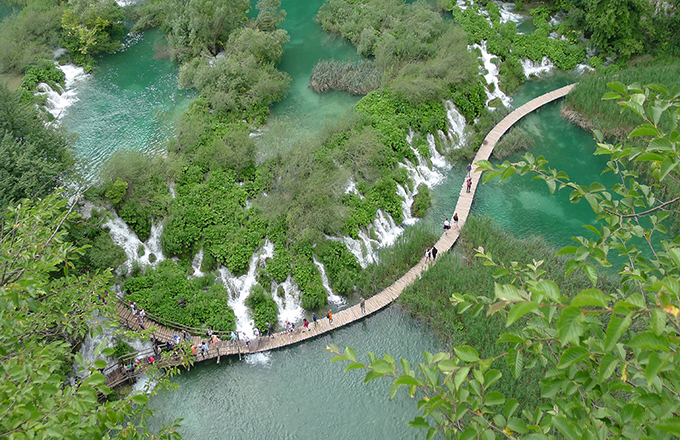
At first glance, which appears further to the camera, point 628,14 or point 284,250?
point 628,14

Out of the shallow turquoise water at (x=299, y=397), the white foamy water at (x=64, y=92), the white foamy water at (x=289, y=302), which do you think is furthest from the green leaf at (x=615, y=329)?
the white foamy water at (x=64, y=92)

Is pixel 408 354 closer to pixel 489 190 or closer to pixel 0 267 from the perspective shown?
pixel 489 190

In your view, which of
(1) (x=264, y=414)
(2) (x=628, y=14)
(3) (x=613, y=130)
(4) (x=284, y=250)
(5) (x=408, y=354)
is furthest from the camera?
(2) (x=628, y=14)

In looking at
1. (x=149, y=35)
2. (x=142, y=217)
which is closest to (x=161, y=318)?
(x=142, y=217)

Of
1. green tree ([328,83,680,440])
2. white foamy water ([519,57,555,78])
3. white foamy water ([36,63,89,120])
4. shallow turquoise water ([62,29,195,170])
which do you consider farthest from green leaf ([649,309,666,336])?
white foamy water ([519,57,555,78])

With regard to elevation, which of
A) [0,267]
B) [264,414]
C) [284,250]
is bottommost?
[264,414]

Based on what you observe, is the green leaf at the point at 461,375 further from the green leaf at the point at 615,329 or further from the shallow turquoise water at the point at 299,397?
the shallow turquoise water at the point at 299,397

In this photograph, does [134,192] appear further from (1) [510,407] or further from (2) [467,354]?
(1) [510,407]
